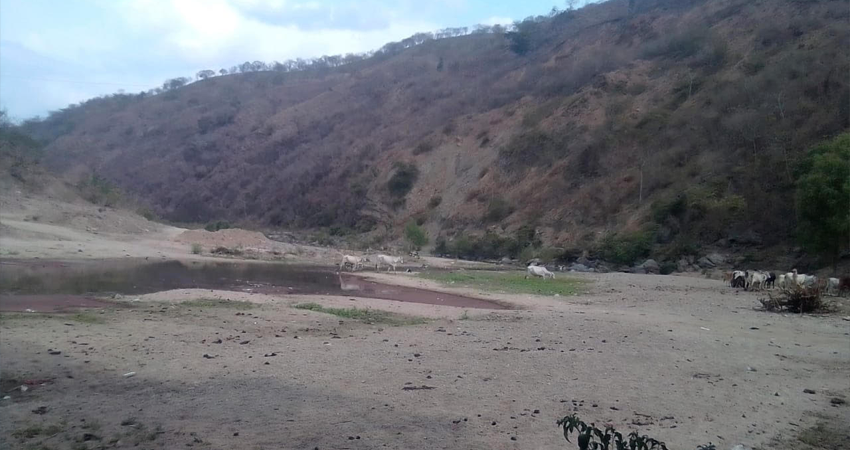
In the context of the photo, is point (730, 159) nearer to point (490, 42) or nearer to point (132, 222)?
point (132, 222)

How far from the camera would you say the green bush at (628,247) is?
115ft

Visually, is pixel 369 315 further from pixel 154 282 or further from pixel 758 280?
pixel 758 280

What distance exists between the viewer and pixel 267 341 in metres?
10.1

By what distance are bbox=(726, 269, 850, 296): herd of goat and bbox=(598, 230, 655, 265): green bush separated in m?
12.9

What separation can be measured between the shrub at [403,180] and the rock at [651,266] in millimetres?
34039

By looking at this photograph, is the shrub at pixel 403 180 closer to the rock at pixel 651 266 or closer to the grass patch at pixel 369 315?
the rock at pixel 651 266

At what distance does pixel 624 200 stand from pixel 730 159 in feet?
25.1

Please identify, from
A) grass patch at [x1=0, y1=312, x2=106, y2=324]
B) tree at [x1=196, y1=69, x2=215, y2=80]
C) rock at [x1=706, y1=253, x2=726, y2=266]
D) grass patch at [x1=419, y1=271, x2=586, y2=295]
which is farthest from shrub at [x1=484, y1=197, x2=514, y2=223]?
tree at [x1=196, y1=69, x2=215, y2=80]

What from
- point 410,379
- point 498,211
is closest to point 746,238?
point 498,211

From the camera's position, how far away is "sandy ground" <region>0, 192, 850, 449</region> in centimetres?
591

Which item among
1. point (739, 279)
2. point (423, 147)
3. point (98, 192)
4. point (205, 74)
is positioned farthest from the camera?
point (205, 74)

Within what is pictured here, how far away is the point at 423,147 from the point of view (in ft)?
226

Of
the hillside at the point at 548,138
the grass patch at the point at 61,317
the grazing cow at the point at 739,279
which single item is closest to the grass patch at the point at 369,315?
the grass patch at the point at 61,317

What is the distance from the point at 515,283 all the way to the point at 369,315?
11465 millimetres
